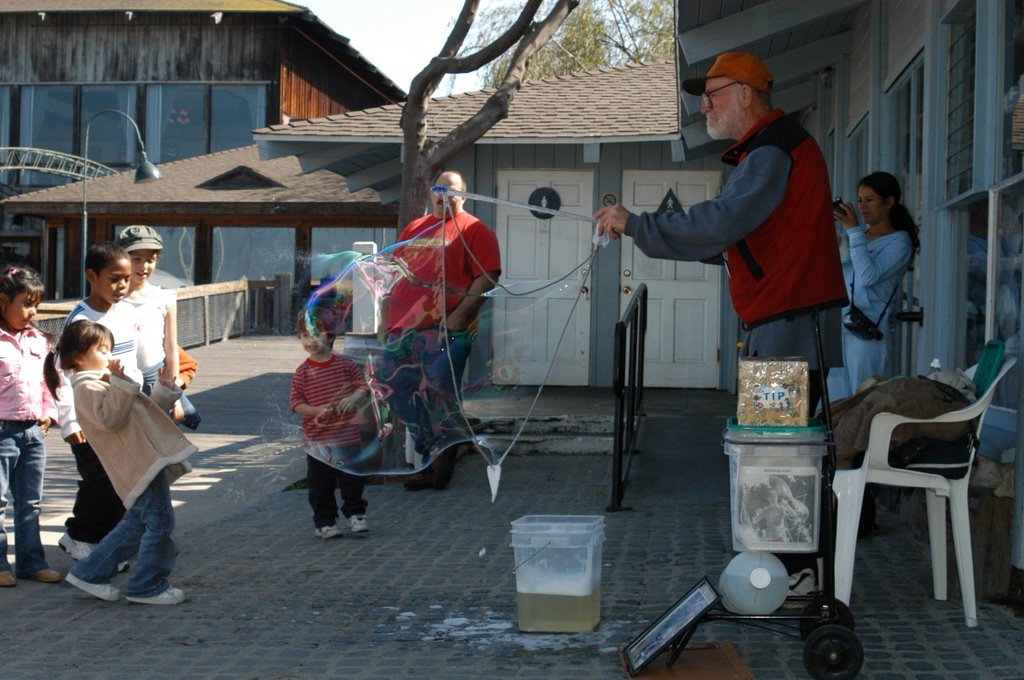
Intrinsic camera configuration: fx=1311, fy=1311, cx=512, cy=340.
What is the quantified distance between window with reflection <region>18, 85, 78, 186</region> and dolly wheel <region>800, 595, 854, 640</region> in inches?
1236

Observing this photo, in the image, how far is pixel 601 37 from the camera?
102 feet

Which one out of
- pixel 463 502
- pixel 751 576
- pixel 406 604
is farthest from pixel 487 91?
pixel 751 576

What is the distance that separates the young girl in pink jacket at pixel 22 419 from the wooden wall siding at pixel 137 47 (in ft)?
86.7

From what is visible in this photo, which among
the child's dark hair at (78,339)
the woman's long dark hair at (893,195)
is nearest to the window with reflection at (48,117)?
the child's dark hair at (78,339)

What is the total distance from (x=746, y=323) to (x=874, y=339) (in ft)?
7.34

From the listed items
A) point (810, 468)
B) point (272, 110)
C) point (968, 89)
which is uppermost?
point (272, 110)

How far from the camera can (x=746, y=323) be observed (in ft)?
15.5

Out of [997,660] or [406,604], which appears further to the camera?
[406,604]

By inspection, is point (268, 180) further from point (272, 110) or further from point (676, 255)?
point (676, 255)

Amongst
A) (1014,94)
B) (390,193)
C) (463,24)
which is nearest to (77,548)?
(1014,94)

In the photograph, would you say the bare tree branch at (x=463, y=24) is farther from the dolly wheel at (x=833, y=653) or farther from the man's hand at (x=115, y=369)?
the dolly wheel at (x=833, y=653)

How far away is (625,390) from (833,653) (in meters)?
5.24

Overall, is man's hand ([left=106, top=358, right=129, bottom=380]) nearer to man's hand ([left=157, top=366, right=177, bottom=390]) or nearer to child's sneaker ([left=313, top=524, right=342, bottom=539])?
man's hand ([left=157, top=366, right=177, bottom=390])

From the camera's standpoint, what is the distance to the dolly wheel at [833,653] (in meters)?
4.19
